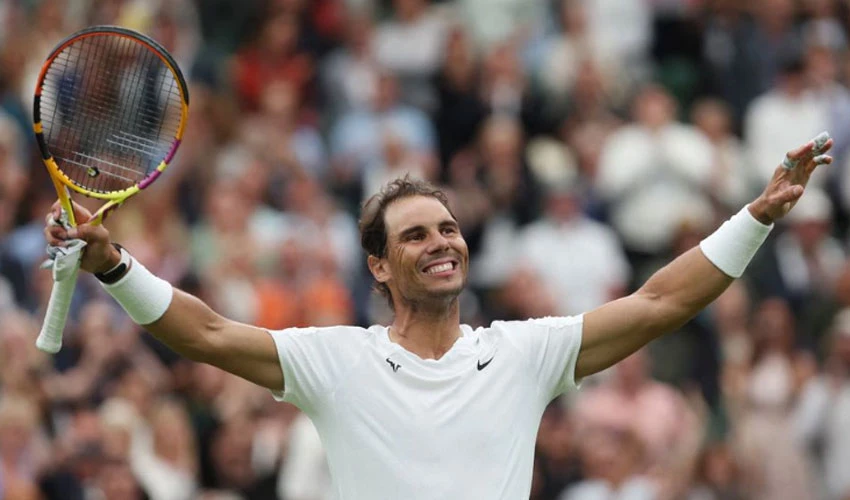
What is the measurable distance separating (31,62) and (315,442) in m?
4.92

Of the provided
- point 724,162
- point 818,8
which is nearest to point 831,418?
point 724,162

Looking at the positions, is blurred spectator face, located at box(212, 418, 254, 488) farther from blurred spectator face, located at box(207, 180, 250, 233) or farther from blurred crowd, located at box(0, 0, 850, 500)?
blurred spectator face, located at box(207, 180, 250, 233)

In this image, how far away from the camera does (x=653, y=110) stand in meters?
15.2

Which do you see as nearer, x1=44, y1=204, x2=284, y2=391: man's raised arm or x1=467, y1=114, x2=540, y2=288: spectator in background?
x1=44, y1=204, x2=284, y2=391: man's raised arm

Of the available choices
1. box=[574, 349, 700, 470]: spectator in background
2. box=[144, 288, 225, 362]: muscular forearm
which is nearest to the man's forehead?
box=[144, 288, 225, 362]: muscular forearm

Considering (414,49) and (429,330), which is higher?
(414,49)

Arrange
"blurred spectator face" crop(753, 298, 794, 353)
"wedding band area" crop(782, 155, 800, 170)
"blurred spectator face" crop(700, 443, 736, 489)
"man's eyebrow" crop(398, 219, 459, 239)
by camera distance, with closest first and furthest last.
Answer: "wedding band area" crop(782, 155, 800, 170)
"man's eyebrow" crop(398, 219, 459, 239)
"blurred spectator face" crop(700, 443, 736, 489)
"blurred spectator face" crop(753, 298, 794, 353)

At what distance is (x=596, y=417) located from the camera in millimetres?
12633

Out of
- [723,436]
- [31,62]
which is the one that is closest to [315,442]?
[723,436]

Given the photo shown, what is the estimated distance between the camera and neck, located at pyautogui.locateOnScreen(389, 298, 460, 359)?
6.82 meters

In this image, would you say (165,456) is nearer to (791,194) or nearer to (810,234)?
(810,234)

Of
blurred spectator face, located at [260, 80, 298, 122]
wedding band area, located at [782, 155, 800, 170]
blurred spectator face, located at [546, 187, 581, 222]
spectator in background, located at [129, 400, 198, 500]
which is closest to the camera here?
wedding band area, located at [782, 155, 800, 170]

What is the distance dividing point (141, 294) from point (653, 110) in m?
9.28

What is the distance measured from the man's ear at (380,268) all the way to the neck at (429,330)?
188mm
